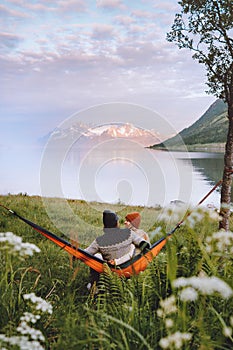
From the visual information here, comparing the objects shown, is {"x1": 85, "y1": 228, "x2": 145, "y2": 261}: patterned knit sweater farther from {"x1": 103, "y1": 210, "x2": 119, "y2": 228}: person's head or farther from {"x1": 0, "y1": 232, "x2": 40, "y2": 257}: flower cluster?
{"x1": 0, "y1": 232, "x2": 40, "y2": 257}: flower cluster

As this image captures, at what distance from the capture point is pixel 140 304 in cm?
252

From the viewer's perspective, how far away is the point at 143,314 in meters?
2.17

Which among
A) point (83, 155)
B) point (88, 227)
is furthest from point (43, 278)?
point (88, 227)

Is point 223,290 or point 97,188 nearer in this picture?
point 223,290

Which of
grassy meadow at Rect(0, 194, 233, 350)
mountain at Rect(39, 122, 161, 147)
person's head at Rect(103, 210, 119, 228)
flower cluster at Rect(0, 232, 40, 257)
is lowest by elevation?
grassy meadow at Rect(0, 194, 233, 350)

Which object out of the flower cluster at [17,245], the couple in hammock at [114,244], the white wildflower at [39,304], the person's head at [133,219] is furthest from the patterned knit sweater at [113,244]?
the flower cluster at [17,245]

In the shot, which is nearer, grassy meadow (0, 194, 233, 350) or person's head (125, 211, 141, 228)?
grassy meadow (0, 194, 233, 350)

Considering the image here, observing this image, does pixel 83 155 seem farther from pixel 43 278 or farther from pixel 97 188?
pixel 43 278

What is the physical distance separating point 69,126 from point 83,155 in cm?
45

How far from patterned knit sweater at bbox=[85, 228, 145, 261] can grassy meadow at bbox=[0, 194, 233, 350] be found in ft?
1.43

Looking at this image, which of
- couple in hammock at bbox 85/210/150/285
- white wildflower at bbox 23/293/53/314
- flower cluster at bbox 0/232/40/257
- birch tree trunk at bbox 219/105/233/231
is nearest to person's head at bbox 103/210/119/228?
couple in hammock at bbox 85/210/150/285

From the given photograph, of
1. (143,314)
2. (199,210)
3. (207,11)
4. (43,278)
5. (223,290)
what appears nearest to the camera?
(223,290)

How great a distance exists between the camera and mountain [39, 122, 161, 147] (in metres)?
4.88

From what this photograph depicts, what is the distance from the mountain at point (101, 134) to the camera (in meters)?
4.88
